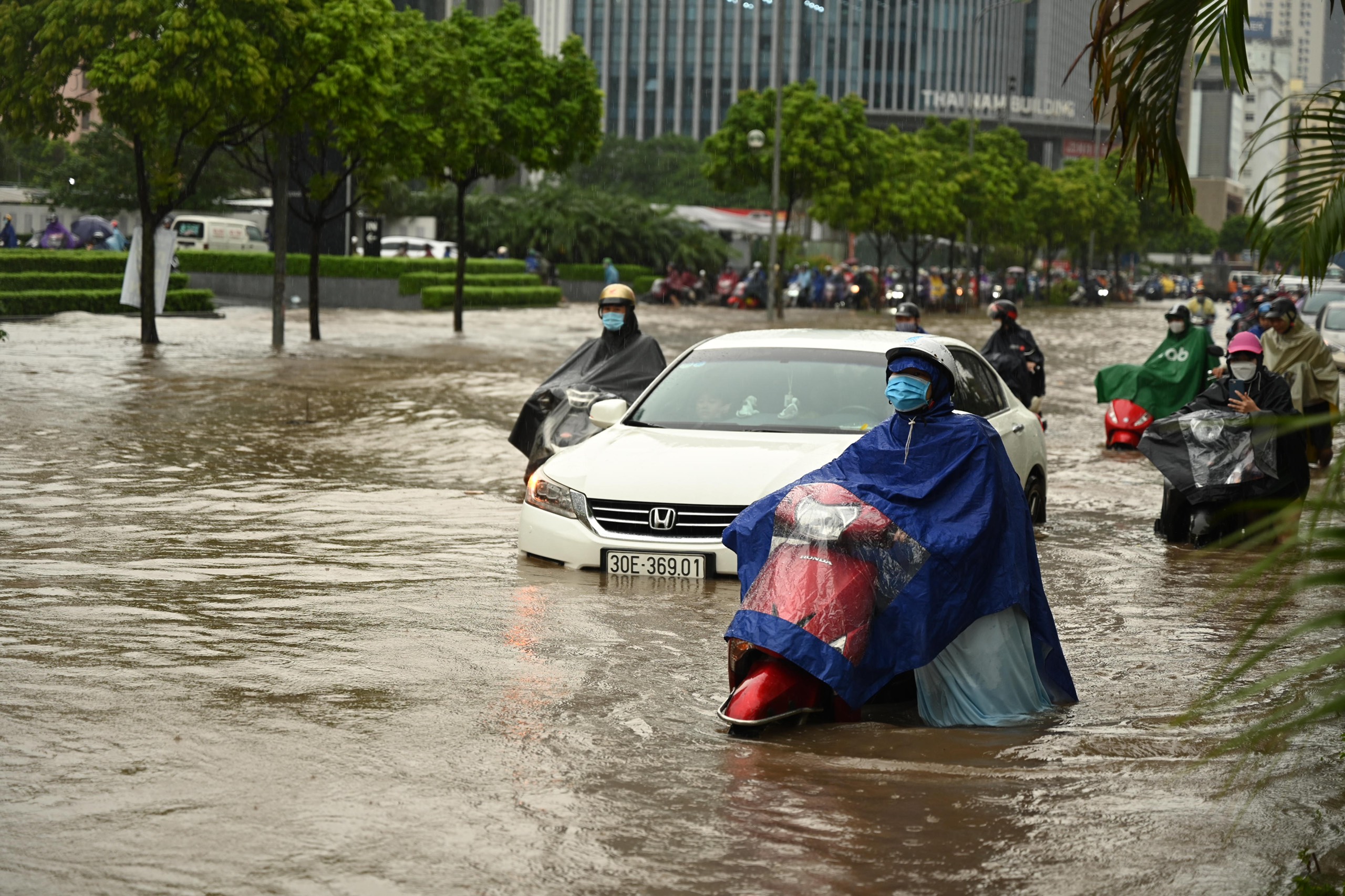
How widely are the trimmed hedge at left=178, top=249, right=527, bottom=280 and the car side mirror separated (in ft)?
110

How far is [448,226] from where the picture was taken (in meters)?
66.2

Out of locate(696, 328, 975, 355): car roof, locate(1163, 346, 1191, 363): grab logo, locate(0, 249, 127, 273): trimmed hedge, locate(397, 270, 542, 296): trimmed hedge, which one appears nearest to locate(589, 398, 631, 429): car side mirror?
locate(696, 328, 975, 355): car roof

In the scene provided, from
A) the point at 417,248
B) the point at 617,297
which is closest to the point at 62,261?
the point at 417,248

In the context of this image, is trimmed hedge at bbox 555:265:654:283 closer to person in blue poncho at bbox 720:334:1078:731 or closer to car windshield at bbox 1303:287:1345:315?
A: car windshield at bbox 1303:287:1345:315

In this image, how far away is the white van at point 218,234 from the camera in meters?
47.7

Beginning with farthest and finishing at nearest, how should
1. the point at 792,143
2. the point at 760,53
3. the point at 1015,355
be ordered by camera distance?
the point at 760,53
the point at 792,143
the point at 1015,355

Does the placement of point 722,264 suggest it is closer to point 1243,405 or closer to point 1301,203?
point 1243,405

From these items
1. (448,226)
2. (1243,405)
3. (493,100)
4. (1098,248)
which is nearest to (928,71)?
(1098,248)

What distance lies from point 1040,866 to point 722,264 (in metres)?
57.6

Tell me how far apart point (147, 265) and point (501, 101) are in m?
9.44

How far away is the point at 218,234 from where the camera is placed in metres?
48.3

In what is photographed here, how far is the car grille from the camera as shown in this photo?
829 centimetres

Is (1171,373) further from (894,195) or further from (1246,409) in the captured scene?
(894,195)

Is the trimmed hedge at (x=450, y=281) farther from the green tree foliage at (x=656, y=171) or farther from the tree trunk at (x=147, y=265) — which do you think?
the green tree foliage at (x=656, y=171)
